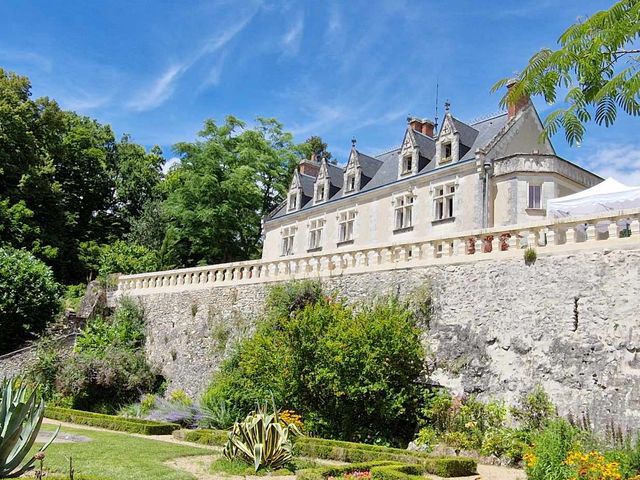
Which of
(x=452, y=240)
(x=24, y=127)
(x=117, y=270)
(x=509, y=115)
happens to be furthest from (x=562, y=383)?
(x=24, y=127)

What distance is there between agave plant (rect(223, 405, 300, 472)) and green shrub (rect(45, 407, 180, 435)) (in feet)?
15.6

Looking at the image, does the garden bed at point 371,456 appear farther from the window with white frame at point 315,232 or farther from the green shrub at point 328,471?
the window with white frame at point 315,232

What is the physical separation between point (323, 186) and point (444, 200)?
7391mm

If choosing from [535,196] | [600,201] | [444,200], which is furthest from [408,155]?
[600,201]

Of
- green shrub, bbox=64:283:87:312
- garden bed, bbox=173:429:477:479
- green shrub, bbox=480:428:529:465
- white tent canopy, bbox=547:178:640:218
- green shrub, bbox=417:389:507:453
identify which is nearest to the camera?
garden bed, bbox=173:429:477:479

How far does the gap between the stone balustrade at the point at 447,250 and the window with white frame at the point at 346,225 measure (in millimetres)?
6843

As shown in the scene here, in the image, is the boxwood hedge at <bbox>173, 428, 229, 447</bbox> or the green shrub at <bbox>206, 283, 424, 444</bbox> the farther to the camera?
the green shrub at <bbox>206, 283, 424, 444</bbox>

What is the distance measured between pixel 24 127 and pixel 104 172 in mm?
8947

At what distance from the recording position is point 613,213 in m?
11.0

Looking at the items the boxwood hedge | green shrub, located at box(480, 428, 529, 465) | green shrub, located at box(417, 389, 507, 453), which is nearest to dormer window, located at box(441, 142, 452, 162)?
green shrub, located at box(417, 389, 507, 453)

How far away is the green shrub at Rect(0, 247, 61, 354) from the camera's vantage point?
72.5 feet

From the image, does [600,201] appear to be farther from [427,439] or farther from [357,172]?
[357,172]

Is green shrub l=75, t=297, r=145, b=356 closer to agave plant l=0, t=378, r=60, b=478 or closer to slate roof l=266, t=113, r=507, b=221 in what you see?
slate roof l=266, t=113, r=507, b=221

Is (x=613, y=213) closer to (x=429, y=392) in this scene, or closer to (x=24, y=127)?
(x=429, y=392)
